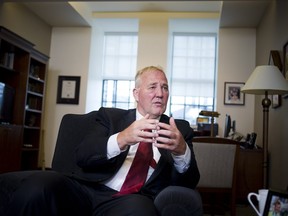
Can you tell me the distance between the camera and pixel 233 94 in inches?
205

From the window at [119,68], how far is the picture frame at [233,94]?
73.9 inches

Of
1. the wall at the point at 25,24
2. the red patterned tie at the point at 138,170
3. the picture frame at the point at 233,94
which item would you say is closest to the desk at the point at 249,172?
the picture frame at the point at 233,94

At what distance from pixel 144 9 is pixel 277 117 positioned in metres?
3.12

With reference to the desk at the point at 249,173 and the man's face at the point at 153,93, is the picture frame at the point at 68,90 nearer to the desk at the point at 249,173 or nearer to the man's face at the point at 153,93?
the desk at the point at 249,173

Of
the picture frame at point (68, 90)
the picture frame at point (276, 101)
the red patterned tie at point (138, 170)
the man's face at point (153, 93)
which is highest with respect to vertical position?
the picture frame at point (68, 90)

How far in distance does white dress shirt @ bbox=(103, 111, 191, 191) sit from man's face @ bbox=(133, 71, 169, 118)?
0.22m

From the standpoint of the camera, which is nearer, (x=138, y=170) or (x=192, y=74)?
(x=138, y=170)

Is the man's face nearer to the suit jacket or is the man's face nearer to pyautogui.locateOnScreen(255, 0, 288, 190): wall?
the suit jacket

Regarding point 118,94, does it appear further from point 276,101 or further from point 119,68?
point 276,101

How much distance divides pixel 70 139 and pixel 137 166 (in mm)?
481

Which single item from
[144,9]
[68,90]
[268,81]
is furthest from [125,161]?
[144,9]

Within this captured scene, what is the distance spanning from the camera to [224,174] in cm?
277

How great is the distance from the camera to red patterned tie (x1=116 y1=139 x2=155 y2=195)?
5.03 feet

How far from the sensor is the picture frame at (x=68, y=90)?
18.5ft
